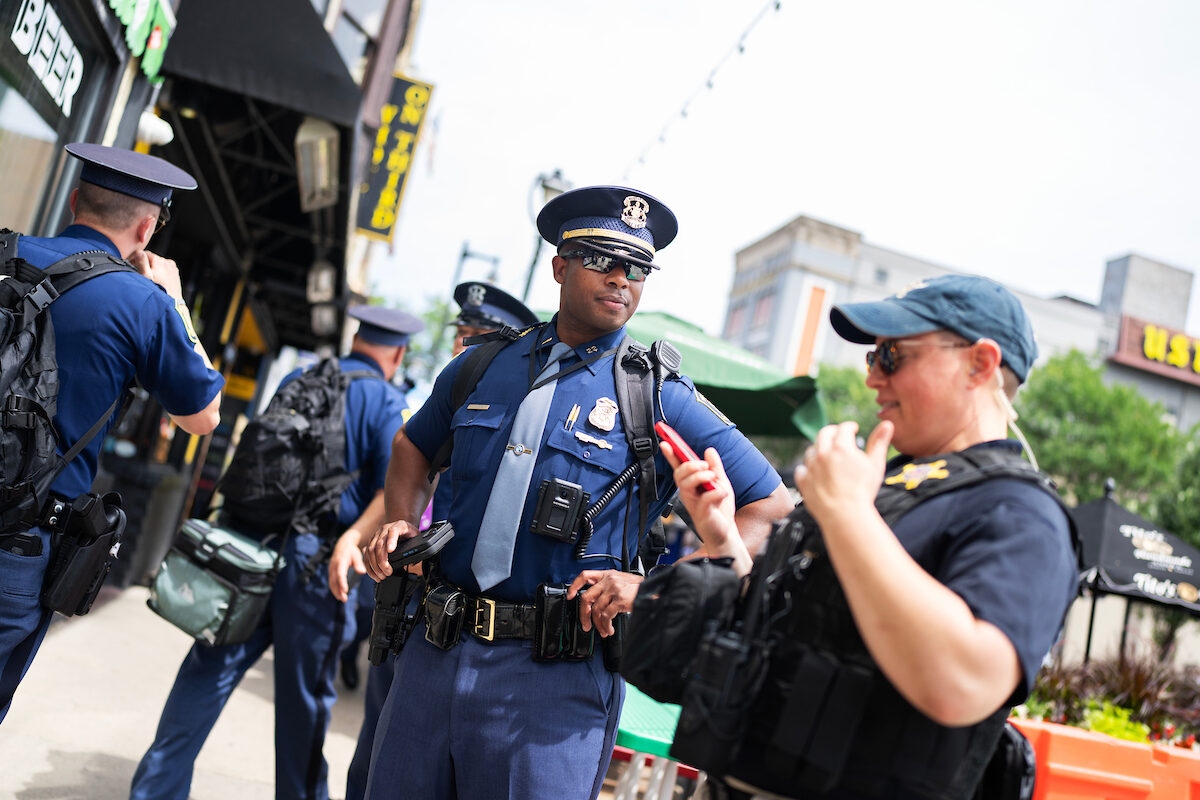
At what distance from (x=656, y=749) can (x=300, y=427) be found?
7.03ft

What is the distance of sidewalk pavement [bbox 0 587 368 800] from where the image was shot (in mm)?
4344

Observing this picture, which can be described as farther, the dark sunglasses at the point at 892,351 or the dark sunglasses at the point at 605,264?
the dark sunglasses at the point at 605,264

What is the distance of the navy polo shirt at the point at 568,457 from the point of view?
2510 millimetres

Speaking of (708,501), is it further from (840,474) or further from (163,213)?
(163,213)

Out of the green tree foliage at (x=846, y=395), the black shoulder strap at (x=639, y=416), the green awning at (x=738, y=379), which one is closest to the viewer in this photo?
the black shoulder strap at (x=639, y=416)

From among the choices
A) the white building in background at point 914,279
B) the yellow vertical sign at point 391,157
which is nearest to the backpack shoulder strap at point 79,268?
the yellow vertical sign at point 391,157

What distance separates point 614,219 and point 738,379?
3996mm

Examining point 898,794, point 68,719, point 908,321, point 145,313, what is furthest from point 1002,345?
point 68,719

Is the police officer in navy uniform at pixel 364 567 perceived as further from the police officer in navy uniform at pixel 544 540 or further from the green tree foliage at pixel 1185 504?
the green tree foliage at pixel 1185 504

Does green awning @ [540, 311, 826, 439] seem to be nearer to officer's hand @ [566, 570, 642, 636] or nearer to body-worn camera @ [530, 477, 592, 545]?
body-worn camera @ [530, 477, 592, 545]

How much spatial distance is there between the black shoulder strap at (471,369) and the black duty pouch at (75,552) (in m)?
1.02

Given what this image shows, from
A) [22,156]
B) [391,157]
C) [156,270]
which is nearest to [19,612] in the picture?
[156,270]

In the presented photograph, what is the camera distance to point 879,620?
1.40m

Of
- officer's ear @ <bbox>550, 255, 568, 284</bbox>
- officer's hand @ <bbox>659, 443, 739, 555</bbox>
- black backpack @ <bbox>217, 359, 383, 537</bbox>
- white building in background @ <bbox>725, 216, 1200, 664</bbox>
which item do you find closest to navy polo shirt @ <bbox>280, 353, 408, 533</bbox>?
black backpack @ <bbox>217, 359, 383, 537</bbox>
